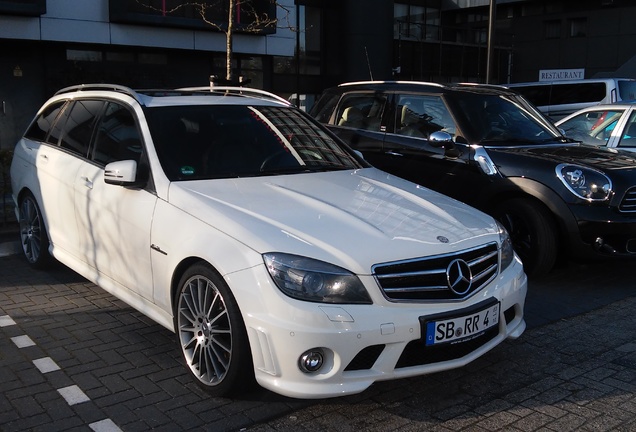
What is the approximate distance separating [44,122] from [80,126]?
1.01 metres

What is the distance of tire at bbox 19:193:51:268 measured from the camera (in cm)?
616

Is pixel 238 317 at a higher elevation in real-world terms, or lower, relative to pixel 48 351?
higher

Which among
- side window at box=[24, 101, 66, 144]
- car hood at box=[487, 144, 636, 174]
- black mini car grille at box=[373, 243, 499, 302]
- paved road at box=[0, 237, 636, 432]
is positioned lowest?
paved road at box=[0, 237, 636, 432]

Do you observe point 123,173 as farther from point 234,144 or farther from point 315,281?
point 315,281

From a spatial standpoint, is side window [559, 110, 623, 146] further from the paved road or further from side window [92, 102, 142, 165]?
side window [92, 102, 142, 165]

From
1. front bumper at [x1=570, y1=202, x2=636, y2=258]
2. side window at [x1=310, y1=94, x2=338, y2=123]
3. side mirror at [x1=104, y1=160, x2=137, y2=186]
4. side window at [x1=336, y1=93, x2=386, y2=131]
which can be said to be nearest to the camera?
side mirror at [x1=104, y1=160, x2=137, y2=186]

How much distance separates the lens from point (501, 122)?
707 centimetres

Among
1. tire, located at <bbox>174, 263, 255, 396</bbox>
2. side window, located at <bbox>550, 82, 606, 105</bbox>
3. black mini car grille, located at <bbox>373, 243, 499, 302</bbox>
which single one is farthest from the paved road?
side window, located at <bbox>550, 82, 606, 105</bbox>

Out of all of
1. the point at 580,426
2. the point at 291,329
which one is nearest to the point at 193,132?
the point at 291,329

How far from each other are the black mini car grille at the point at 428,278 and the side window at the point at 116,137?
83.4 inches

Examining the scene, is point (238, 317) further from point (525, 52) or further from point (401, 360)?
point (525, 52)

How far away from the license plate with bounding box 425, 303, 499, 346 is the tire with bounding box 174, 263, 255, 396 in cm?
96

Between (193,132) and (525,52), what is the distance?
3041 centimetres

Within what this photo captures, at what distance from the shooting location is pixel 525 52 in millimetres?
32438
